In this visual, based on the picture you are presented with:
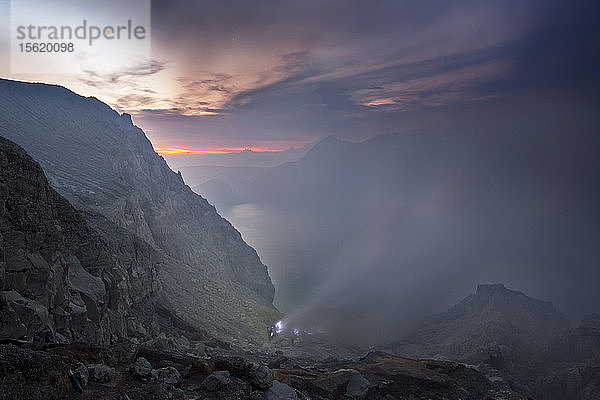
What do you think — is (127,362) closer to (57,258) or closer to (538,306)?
(57,258)

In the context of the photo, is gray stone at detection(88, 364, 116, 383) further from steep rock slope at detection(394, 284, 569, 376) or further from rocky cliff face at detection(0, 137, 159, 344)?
steep rock slope at detection(394, 284, 569, 376)

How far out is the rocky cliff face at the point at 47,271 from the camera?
575 inches

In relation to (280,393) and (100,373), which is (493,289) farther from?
(100,373)

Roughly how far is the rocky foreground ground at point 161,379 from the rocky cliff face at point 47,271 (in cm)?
238

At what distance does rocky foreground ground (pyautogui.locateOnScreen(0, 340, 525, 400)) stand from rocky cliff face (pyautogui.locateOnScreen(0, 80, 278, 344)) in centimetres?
2485

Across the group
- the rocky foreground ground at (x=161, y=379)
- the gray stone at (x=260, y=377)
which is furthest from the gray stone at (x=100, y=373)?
the gray stone at (x=260, y=377)

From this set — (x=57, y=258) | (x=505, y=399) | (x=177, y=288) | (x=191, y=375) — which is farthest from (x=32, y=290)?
(x=177, y=288)

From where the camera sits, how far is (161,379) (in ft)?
43.6

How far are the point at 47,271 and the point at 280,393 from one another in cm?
1215

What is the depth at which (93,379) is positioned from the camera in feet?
38.9

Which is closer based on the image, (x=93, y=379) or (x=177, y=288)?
(x=93, y=379)

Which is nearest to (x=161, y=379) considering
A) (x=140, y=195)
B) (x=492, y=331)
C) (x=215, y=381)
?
(x=215, y=381)

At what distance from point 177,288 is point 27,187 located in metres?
38.8

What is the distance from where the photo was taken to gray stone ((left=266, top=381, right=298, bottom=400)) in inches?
607
